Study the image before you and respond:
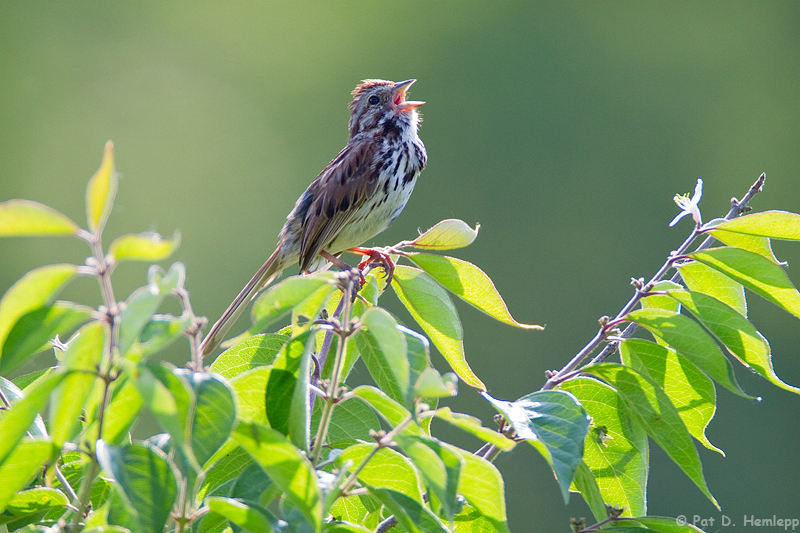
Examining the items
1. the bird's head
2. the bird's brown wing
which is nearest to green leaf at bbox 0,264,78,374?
the bird's brown wing

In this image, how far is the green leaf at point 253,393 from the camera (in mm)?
1248

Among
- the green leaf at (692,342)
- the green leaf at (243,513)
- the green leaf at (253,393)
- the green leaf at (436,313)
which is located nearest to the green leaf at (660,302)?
the green leaf at (692,342)

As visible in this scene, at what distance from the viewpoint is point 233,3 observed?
2241cm

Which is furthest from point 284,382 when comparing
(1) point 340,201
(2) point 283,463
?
(1) point 340,201

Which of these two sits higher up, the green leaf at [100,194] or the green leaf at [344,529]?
the green leaf at [100,194]

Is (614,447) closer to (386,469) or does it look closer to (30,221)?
(386,469)

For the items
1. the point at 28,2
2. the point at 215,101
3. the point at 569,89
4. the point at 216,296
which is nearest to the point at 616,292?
the point at 569,89

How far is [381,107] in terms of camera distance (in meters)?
4.63

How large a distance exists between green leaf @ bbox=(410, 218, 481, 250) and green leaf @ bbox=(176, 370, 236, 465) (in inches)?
39.3

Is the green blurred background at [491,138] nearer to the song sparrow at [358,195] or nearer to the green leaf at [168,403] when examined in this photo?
the song sparrow at [358,195]

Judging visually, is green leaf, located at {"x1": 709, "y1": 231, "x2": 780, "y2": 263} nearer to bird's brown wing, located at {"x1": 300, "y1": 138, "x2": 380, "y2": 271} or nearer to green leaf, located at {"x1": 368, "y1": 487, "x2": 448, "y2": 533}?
green leaf, located at {"x1": 368, "y1": 487, "x2": 448, "y2": 533}

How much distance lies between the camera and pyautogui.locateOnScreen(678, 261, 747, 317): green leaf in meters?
1.79

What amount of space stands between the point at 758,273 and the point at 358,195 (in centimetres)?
280

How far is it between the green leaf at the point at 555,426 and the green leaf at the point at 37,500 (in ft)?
2.30
